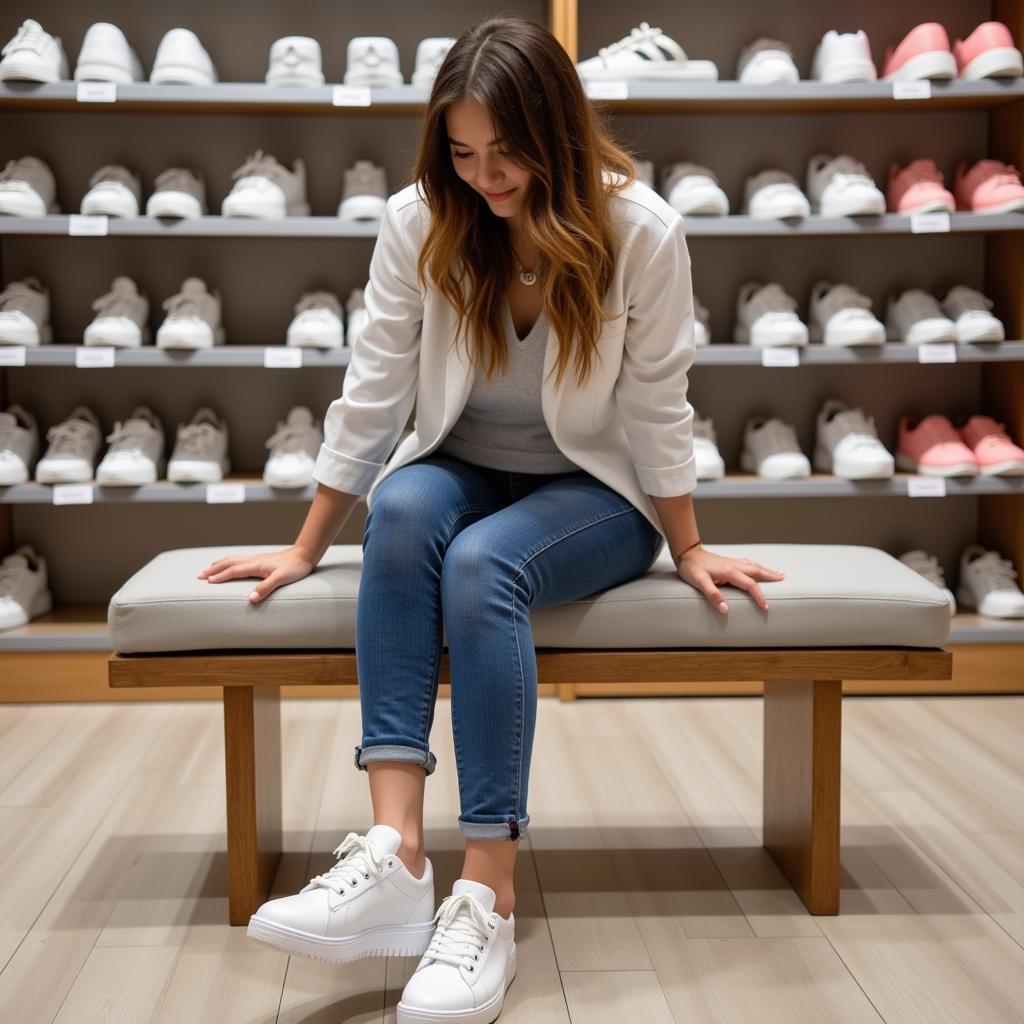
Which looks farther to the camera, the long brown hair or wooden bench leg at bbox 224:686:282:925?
wooden bench leg at bbox 224:686:282:925

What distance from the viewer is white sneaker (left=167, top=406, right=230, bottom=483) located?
115 inches

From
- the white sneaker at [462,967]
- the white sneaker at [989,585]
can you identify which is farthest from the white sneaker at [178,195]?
the white sneaker at [989,585]

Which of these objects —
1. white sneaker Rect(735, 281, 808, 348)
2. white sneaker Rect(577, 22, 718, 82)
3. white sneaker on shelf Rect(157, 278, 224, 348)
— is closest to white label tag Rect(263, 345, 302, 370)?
white sneaker on shelf Rect(157, 278, 224, 348)

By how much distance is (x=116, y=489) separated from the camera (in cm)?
291

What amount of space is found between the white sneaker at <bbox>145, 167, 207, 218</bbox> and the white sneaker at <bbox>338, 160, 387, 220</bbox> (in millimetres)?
329

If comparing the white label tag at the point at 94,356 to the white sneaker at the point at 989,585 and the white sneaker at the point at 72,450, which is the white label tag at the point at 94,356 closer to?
the white sneaker at the point at 72,450

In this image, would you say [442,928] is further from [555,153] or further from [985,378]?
[985,378]

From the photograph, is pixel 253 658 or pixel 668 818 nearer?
pixel 253 658

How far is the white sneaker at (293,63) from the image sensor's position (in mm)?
2873

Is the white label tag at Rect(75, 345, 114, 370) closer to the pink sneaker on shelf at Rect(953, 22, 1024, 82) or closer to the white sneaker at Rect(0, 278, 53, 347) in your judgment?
the white sneaker at Rect(0, 278, 53, 347)

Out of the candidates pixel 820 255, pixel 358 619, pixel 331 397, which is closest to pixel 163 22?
pixel 331 397

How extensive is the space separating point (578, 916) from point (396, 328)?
855mm

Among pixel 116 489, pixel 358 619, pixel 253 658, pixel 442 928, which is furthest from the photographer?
pixel 116 489

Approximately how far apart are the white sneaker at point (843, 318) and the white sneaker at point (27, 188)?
70.3 inches
